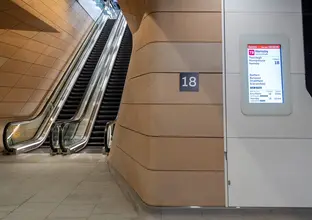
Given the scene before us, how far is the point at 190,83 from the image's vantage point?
298cm

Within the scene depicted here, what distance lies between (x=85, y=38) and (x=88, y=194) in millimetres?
9958

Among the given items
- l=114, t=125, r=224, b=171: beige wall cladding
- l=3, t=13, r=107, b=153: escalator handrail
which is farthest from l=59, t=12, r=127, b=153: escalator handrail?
l=114, t=125, r=224, b=171: beige wall cladding

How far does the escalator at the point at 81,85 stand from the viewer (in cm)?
880

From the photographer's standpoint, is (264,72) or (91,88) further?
(91,88)

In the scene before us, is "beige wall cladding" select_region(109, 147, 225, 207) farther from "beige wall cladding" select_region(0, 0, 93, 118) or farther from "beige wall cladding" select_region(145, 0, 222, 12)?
"beige wall cladding" select_region(0, 0, 93, 118)

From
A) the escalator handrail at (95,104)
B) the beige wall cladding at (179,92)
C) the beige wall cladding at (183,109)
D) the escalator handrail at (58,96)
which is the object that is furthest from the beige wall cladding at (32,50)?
the beige wall cladding at (179,92)

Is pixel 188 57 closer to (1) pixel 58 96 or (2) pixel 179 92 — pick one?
(2) pixel 179 92

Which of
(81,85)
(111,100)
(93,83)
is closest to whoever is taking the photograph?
(111,100)

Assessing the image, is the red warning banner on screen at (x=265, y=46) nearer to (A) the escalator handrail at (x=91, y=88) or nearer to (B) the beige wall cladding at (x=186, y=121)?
(B) the beige wall cladding at (x=186, y=121)

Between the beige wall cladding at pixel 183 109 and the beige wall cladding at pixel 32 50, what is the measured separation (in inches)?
164

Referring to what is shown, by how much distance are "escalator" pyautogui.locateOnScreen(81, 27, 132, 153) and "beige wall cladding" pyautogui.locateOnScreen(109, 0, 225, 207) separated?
4.51m

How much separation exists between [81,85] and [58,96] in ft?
3.59

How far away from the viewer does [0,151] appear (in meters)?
6.86

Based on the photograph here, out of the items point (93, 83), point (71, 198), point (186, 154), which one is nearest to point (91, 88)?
point (93, 83)
